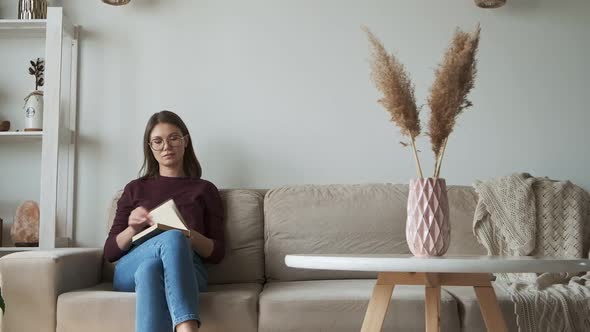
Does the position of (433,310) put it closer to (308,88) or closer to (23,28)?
(308,88)

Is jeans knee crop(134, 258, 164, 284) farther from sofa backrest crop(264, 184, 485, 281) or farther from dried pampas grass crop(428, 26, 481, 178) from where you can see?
dried pampas grass crop(428, 26, 481, 178)

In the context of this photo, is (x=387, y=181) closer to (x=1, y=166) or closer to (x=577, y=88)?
(x=577, y=88)

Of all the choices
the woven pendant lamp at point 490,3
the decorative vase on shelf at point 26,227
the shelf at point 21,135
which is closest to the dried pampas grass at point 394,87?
the woven pendant lamp at point 490,3

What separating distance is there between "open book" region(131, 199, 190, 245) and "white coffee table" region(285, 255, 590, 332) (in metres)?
0.63

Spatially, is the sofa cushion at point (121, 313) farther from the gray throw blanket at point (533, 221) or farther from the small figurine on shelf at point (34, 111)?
A: the small figurine on shelf at point (34, 111)

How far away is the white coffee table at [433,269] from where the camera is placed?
1538 mm

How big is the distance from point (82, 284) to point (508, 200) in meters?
1.68

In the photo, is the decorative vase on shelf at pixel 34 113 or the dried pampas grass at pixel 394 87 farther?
the decorative vase on shelf at pixel 34 113

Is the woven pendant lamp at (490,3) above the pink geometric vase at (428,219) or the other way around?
above

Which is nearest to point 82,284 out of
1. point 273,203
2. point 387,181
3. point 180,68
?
point 273,203

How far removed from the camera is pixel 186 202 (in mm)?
2758

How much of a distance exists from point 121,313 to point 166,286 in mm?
230

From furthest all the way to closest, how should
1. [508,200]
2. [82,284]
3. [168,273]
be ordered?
[508,200], [82,284], [168,273]

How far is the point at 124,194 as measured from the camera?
281cm
